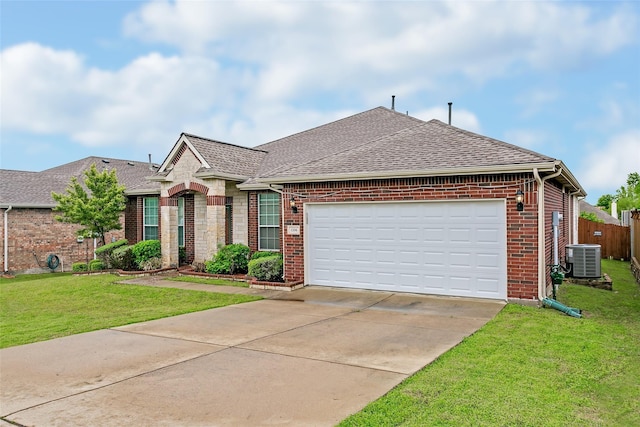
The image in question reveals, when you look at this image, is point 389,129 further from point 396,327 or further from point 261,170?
point 396,327

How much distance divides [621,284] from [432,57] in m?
10.2

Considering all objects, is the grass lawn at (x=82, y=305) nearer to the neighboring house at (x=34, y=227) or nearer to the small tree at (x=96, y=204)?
the small tree at (x=96, y=204)

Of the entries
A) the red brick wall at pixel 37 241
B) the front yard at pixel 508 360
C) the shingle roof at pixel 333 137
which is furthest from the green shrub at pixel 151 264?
the red brick wall at pixel 37 241

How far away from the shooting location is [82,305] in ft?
38.3

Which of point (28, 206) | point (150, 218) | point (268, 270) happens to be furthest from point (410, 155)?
point (28, 206)

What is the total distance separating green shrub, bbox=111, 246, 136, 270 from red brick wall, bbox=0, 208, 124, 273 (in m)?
4.71

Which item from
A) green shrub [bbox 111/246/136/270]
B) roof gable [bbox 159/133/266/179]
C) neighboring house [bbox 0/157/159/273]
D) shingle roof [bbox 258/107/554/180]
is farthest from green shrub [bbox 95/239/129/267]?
shingle roof [bbox 258/107/554/180]

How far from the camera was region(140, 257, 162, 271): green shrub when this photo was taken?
17.2 m

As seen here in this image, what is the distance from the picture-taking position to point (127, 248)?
58.6 feet

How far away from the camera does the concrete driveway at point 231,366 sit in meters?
4.64

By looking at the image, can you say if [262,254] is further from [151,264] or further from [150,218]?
[150,218]

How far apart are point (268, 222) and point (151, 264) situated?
4835 millimetres

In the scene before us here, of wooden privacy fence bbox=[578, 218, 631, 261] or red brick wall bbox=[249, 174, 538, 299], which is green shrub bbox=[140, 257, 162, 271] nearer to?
red brick wall bbox=[249, 174, 538, 299]

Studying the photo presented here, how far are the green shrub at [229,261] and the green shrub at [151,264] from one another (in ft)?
9.00
